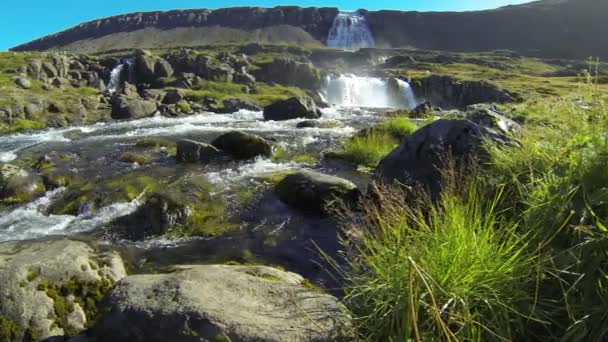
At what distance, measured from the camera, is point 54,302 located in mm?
5727

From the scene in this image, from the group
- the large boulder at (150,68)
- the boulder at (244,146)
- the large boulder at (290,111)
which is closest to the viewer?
the boulder at (244,146)

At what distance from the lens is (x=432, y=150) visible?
11352 millimetres

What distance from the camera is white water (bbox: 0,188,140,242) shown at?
11.6m

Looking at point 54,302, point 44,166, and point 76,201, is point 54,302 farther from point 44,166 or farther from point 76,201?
point 44,166

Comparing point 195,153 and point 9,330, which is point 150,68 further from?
point 9,330

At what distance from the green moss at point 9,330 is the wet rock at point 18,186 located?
10.8 metres

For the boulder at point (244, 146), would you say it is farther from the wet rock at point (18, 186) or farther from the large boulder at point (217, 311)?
the large boulder at point (217, 311)

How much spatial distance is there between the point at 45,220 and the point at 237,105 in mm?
Answer: 47656

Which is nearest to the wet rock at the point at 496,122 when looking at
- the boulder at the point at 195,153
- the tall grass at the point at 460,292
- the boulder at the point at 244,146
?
the tall grass at the point at 460,292

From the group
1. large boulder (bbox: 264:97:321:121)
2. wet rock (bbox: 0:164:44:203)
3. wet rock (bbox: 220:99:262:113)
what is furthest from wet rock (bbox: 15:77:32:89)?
wet rock (bbox: 0:164:44:203)

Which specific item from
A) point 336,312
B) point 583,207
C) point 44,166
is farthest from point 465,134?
point 44,166

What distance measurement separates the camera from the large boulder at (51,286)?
5375mm

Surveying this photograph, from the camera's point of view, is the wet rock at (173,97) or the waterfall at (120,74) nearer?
the wet rock at (173,97)

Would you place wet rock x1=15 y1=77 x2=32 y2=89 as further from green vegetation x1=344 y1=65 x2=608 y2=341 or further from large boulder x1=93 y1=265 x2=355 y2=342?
green vegetation x1=344 y1=65 x2=608 y2=341
